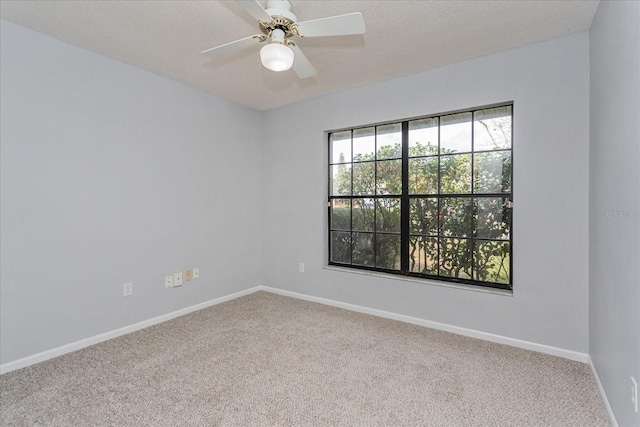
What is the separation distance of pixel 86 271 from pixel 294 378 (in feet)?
6.53

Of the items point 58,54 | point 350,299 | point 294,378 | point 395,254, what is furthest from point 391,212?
point 58,54

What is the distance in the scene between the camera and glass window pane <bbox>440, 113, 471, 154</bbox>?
115 inches

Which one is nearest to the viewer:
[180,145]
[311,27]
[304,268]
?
[311,27]

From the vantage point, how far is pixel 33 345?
7.61 feet

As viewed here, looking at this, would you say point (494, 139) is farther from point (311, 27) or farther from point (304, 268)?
point (304, 268)

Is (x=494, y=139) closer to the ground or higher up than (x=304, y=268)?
higher up

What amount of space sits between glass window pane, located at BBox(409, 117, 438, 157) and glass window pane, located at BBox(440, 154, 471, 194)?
0.18 meters

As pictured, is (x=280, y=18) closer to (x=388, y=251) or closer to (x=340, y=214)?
(x=340, y=214)

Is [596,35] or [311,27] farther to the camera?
[596,35]

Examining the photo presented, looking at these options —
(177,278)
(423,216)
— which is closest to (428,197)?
(423,216)

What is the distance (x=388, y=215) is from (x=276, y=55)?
2.16m

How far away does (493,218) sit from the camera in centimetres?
279

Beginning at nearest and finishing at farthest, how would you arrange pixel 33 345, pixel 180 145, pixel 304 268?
pixel 33 345
pixel 180 145
pixel 304 268

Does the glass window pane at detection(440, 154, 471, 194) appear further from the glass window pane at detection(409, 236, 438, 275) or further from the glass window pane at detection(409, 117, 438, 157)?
the glass window pane at detection(409, 236, 438, 275)
